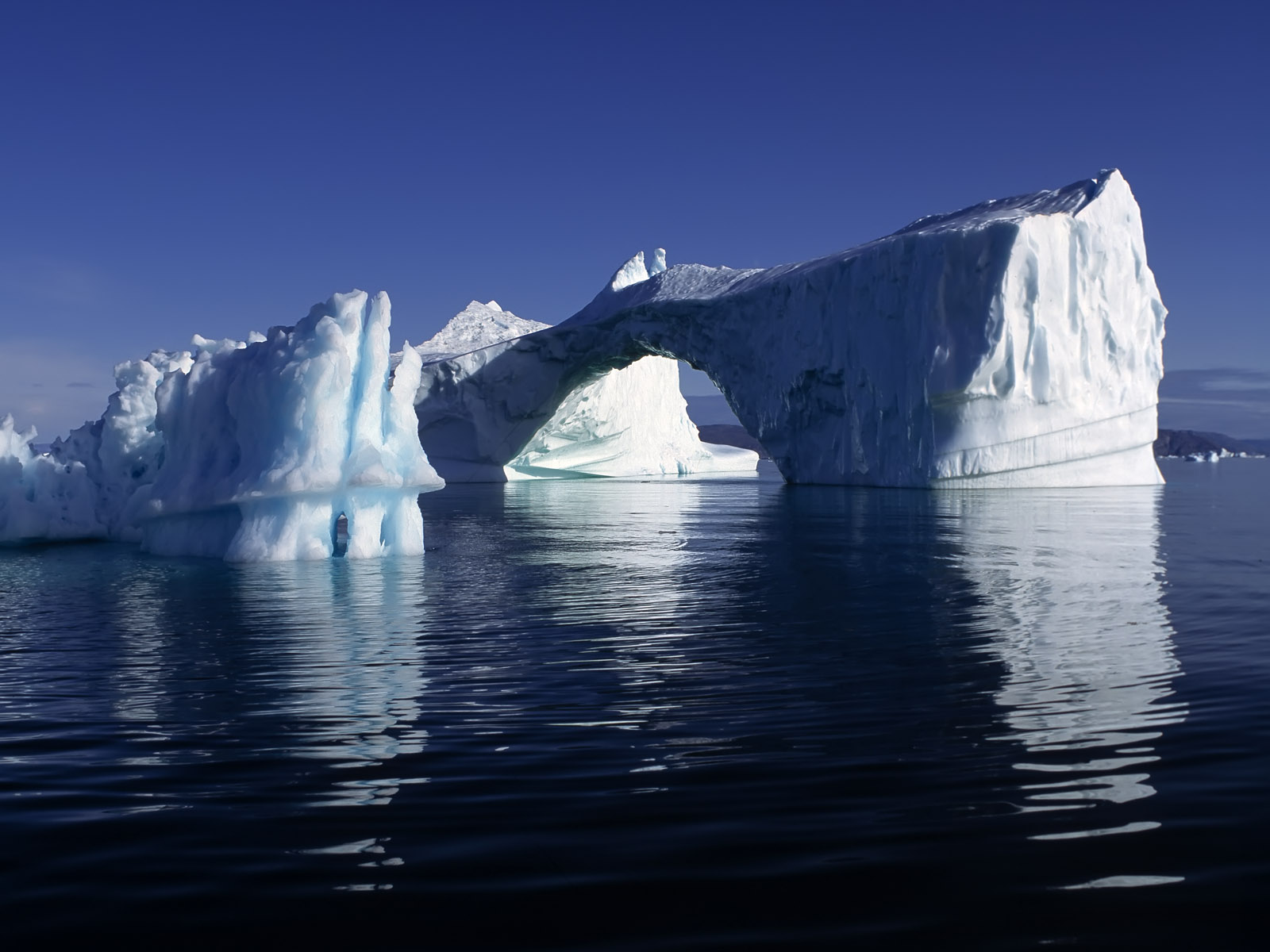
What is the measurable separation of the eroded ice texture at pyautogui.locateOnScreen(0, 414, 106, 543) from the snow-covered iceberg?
23.4 m

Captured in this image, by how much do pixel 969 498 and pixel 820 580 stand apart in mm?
15412

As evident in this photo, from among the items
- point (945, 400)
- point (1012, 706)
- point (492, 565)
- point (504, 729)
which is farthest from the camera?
point (945, 400)

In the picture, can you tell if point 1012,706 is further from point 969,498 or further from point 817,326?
point 817,326

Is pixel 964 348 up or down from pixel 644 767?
up

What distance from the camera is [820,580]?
9766 millimetres

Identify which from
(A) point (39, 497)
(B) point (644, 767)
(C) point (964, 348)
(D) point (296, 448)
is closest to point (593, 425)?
(C) point (964, 348)

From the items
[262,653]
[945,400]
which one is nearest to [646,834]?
[262,653]

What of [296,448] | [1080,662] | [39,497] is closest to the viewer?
[1080,662]

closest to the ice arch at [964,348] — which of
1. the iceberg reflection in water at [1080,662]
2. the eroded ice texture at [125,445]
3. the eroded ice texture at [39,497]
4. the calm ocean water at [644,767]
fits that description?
the iceberg reflection in water at [1080,662]

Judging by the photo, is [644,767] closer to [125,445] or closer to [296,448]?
[296,448]

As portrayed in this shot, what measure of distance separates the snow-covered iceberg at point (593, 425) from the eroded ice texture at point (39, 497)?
2341 centimetres

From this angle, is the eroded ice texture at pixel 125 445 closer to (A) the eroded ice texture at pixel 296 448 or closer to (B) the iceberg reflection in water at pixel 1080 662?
(A) the eroded ice texture at pixel 296 448

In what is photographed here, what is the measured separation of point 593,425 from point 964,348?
23.1 meters

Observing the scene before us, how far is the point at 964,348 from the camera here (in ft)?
84.6
